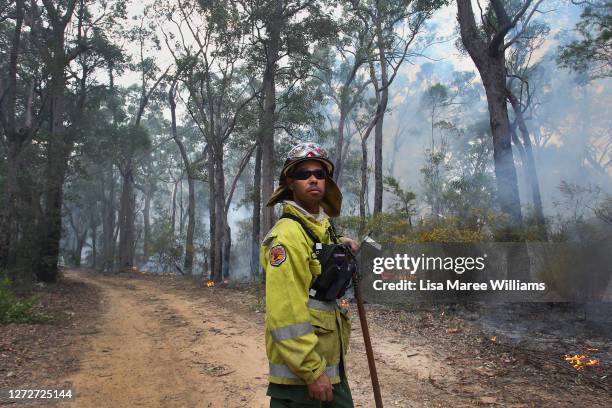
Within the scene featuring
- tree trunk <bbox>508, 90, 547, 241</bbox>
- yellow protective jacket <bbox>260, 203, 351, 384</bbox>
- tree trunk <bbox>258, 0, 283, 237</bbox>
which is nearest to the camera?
yellow protective jacket <bbox>260, 203, 351, 384</bbox>

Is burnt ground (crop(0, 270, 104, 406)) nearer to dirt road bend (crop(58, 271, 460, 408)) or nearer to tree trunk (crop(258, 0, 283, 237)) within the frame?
dirt road bend (crop(58, 271, 460, 408))

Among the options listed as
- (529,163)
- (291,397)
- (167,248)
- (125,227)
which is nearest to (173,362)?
(291,397)

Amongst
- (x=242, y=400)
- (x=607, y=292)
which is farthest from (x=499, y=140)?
(x=242, y=400)

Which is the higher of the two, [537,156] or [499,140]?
[537,156]

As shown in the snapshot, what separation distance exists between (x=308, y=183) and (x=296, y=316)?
76 cm

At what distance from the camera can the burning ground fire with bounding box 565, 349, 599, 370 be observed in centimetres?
517

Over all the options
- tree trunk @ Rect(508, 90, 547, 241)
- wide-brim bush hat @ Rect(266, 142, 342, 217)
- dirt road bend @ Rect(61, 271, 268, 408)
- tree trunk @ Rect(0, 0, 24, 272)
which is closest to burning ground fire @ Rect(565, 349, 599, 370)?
dirt road bend @ Rect(61, 271, 268, 408)

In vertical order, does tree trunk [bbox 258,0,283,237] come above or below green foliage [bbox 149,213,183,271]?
above

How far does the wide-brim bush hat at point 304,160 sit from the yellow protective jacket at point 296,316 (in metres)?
0.26

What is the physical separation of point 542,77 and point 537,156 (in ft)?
28.8

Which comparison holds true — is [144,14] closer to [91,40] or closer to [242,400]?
[91,40]

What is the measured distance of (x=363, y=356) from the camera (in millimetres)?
6031

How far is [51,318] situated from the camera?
846 centimetres

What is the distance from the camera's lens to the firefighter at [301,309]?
2.00 metres
